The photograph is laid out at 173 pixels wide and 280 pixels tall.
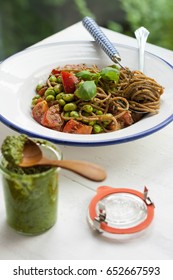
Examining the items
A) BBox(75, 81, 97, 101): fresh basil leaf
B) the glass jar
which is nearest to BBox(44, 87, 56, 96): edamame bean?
BBox(75, 81, 97, 101): fresh basil leaf

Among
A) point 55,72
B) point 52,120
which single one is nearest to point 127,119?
point 52,120

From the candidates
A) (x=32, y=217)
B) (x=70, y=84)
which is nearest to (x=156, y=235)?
(x=32, y=217)

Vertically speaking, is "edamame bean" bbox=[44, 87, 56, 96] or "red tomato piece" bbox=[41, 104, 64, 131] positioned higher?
"edamame bean" bbox=[44, 87, 56, 96]

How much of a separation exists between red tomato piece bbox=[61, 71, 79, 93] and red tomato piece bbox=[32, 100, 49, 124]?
8 centimetres

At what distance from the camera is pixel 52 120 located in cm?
161

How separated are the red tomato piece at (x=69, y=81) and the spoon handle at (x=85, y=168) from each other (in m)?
0.49

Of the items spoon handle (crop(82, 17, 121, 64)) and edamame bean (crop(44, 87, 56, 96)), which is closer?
edamame bean (crop(44, 87, 56, 96))

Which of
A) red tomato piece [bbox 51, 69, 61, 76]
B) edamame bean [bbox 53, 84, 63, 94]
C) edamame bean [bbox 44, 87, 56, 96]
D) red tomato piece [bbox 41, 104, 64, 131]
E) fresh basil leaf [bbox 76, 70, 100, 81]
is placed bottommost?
red tomato piece [bbox 41, 104, 64, 131]

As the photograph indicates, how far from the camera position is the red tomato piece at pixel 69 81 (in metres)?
1.68

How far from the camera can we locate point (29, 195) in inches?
48.1

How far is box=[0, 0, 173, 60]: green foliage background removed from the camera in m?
3.53

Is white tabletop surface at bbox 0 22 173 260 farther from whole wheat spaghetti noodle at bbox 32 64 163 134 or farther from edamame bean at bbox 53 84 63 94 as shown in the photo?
edamame bean at bbox 53 84 63 94

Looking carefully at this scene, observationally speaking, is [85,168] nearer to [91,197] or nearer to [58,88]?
[91,197]

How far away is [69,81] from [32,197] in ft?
1.78
